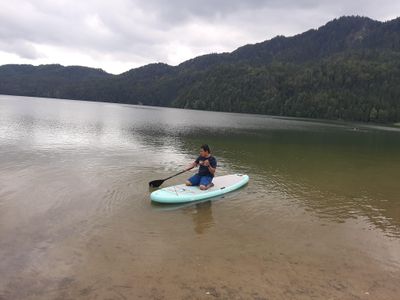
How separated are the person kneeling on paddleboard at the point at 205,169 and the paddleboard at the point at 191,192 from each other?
318mm

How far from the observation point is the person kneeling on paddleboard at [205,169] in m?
17.0

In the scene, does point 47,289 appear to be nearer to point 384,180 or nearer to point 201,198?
point 201,198

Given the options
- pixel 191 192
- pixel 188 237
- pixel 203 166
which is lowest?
pixel 188 237

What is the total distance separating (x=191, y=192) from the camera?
1617cm

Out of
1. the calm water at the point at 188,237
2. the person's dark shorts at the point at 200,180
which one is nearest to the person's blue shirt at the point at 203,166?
the person's dark shorts at the point at 200,180

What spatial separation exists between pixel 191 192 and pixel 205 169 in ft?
5.53

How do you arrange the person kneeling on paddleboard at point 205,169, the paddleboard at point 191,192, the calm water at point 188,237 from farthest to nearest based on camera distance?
1. the person kneeling on paddleboard at point 205,169
2. the paddleboard at point 191,192
3. the calm water at point 188,237

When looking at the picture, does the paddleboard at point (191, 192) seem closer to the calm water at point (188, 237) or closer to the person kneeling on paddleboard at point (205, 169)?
the person kneeling on paddleboard at point (205, 169)

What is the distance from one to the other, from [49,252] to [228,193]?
9497 mm

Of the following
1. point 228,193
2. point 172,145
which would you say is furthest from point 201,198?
point 172,145

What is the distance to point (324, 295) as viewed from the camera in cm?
849

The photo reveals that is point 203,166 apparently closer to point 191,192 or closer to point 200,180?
point 200,180

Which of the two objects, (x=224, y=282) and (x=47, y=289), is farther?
(x=224, y=282)

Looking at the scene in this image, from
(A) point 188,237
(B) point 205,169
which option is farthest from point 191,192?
(A) point 188,237
